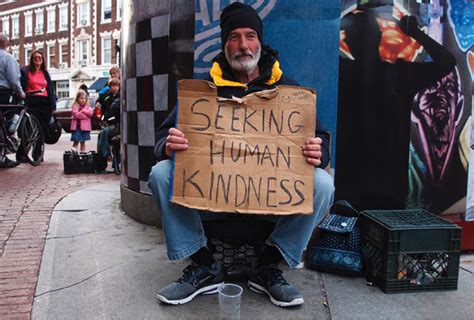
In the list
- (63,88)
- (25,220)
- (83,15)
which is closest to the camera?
(25,220)

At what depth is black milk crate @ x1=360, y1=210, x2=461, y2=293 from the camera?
2508mm

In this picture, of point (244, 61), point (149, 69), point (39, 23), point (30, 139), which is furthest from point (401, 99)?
point (39, 23)

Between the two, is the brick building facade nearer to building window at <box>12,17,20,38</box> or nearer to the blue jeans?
building window at <box>12,17,20,38</box>

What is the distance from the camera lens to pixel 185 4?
10.4 feet

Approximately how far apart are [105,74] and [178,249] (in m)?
32.7

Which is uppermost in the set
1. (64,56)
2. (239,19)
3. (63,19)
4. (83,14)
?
(83,14)

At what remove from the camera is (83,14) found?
3500cm

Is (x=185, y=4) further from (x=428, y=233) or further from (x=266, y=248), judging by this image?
(x=428, y=233)

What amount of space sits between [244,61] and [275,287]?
1.21 meters

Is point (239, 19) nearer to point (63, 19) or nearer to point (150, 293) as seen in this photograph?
point (150, 293)

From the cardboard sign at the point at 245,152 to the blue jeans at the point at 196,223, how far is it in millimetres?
89

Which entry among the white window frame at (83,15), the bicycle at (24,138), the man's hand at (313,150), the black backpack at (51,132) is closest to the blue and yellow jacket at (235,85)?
the man's hand at (313,150)

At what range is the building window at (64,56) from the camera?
119 feet

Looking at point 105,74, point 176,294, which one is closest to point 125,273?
point 176,294
